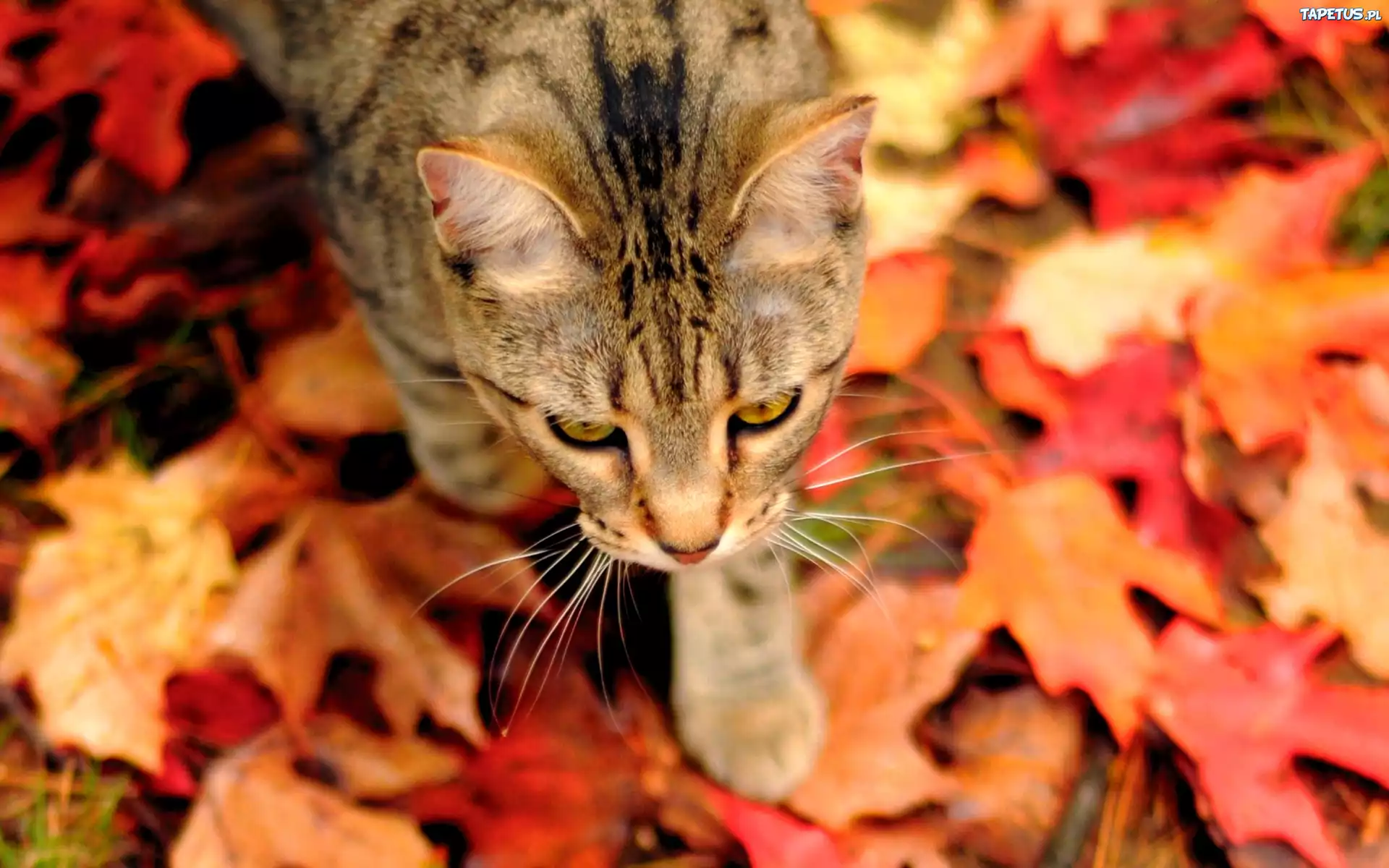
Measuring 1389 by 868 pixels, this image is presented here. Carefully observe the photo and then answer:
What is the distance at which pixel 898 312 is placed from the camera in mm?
1705

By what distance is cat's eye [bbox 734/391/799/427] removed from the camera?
108 cm

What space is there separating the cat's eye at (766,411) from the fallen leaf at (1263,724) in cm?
70

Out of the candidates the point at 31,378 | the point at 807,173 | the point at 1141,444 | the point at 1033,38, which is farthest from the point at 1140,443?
the point at 31,378

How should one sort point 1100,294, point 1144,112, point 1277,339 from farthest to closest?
point 1144,112, point 1100,294, point 1277,339

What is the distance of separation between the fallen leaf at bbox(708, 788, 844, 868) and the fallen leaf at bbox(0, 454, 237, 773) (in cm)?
74

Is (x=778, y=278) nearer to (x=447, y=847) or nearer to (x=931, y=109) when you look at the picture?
(x=447, y=847)

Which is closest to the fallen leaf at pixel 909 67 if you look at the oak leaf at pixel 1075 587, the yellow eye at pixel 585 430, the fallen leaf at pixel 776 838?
the oak leaf at pixel 1075 587

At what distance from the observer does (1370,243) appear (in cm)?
177

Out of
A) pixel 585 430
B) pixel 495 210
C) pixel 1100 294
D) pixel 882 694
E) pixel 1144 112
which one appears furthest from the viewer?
pixel 1144 112

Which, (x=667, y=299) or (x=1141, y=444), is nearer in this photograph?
(x=667, y=299)

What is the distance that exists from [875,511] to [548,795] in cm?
62

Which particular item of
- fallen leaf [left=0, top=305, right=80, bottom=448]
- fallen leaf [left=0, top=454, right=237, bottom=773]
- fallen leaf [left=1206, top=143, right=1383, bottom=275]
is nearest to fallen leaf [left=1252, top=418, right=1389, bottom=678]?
A: fallen leaf [left=1206, top=143, right=1383, bottom=275]

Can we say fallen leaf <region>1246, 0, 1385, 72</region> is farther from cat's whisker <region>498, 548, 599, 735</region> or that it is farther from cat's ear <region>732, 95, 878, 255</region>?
cat's whisker <region>498, 548, 599, 735</region>

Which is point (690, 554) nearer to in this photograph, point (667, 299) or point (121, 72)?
point (667, 299)
